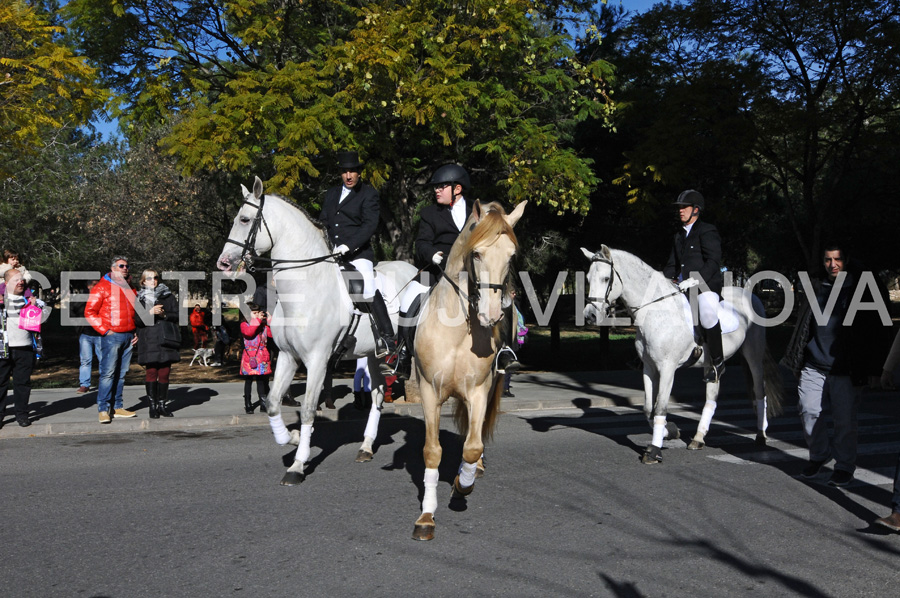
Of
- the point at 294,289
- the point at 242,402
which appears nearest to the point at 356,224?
the point at 294,289

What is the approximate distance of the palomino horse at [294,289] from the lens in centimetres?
814

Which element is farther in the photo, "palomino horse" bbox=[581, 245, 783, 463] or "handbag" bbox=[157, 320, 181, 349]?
"handbag" bbox=[157, 320, 181, 349]

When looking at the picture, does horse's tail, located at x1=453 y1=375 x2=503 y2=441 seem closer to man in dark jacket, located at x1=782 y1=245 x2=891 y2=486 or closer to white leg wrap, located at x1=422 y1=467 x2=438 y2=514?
white leg wrap, located at x1=422 y1=467 x2=438 y2=514

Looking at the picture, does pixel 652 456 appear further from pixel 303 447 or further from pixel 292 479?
pixel 292 479

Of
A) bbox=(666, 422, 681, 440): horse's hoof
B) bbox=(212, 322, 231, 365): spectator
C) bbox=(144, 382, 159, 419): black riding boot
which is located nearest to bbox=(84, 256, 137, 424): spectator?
bbox=(144, 382, 159, 419): black riding boot

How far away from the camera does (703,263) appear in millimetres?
9625

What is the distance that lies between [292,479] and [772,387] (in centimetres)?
630

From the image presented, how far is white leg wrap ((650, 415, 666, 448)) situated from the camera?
8.81m

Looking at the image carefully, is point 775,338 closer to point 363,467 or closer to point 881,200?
point 881,200

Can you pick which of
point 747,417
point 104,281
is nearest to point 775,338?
point 747,417

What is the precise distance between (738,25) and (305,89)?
11431 millimetres

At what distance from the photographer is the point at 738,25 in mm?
19328

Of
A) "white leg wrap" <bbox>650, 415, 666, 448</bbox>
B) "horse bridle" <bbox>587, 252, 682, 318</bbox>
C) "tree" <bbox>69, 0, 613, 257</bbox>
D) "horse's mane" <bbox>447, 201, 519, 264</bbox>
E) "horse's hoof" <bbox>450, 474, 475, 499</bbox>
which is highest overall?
"tree" <bbox>69, 0, 613, 257</bbox>

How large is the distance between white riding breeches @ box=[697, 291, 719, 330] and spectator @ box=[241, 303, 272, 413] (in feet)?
21.3
